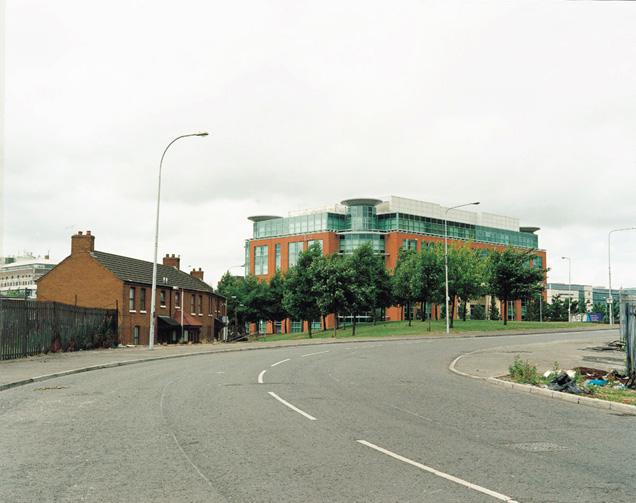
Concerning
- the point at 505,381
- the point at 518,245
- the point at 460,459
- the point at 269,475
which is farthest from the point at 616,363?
the point at 518,245

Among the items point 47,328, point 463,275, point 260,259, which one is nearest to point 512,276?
point 463,275

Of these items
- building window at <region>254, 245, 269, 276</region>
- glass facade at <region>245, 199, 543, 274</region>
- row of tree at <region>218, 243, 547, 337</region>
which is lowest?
row of tree at <region>218, 243, 547, 337</region>

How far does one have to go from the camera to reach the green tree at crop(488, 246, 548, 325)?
60.1 metres

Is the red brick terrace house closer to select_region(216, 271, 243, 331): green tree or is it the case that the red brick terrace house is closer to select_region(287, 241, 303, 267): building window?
select_region(216, 271, 243, 331): green tree

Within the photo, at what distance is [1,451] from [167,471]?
259 centimetres

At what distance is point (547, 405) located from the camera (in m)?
12.6

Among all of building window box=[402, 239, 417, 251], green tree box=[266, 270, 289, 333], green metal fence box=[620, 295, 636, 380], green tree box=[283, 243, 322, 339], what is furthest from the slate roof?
building window box=[402, 239, 417, 251]

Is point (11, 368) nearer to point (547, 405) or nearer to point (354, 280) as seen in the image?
point (547, 405)

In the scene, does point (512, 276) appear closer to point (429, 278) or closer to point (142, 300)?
point (429, 278)

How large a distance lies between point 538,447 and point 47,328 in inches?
876

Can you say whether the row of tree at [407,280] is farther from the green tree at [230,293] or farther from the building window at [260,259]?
the building window at [260,259]

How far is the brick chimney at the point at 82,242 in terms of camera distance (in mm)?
46250

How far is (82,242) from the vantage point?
46.3 metres

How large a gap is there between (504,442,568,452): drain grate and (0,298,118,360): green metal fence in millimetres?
19075
